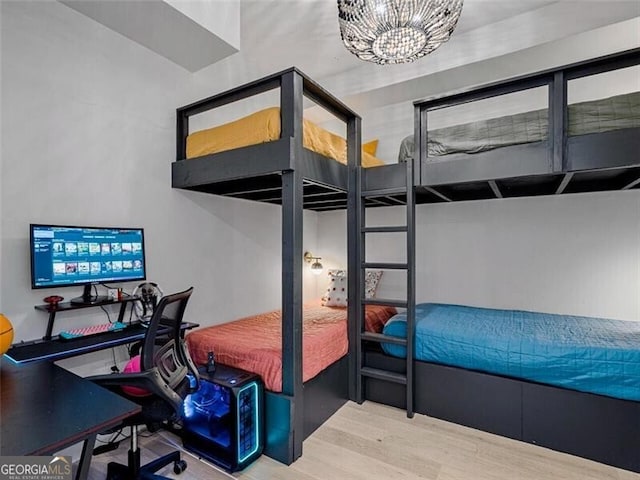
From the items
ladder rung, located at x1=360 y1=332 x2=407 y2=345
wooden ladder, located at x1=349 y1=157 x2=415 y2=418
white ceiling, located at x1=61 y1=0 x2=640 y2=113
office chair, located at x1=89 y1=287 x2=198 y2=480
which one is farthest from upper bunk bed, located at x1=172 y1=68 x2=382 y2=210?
ladder rung, located at x1=360 y1=332 x2=407 y2=345

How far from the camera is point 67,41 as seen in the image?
2152 millimetres

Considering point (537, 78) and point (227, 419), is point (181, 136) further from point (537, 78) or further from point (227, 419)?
point (537, 78)

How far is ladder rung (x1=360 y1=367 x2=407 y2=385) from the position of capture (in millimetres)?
2665

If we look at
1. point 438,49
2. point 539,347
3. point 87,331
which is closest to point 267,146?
point 87,331

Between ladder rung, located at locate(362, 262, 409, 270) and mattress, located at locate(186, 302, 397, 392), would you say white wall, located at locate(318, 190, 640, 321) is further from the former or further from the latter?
ladder rung, located at locate(362, 262, 409, 270)

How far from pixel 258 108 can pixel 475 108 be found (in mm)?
2421

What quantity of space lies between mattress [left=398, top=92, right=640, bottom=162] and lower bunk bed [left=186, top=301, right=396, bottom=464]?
1717 millimetres

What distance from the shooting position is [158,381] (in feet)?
4.96

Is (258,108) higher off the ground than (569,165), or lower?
higher

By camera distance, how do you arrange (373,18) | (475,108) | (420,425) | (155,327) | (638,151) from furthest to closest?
(475,108) < (420,425) < (638,151) < (373,18) < (155,327)

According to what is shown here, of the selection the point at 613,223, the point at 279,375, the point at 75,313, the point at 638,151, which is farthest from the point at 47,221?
the point at 613,223

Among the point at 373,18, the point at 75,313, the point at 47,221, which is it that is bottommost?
the point at 75,313

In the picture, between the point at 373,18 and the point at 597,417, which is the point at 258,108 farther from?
the point at 597,417

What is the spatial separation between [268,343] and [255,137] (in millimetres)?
1474
